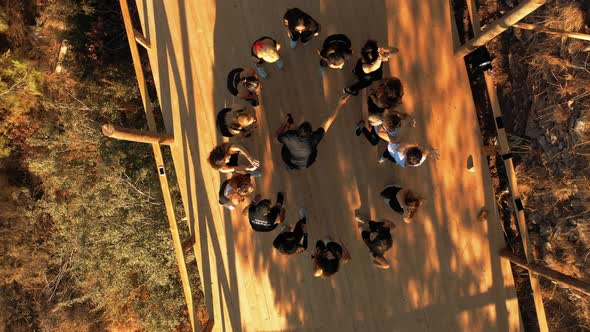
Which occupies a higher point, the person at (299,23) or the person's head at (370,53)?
the person at (299,23)

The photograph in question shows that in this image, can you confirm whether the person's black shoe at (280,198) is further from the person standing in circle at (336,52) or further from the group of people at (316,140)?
the person standing in circle at (336,52)

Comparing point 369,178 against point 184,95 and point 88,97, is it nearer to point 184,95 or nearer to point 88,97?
point 184,95

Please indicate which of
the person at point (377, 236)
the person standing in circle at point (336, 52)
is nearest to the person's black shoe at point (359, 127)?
the person standing in circle at point (336, 52)

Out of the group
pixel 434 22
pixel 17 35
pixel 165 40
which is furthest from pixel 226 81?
pixel 17 35

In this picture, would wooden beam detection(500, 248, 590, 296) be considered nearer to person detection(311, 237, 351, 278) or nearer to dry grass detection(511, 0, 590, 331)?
dry grass detection(511, 0, 590, 331)

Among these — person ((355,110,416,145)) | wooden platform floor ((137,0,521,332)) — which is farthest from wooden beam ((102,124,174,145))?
person ((355,110,416,145))

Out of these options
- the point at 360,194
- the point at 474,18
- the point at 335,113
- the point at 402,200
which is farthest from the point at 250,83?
the point at 474,18
